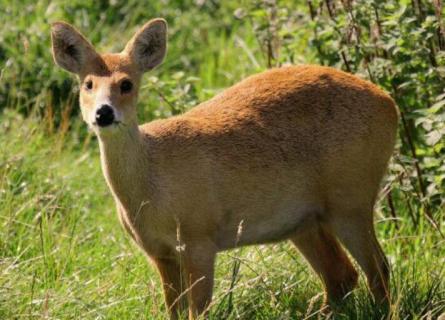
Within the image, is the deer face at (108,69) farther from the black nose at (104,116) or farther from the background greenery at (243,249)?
the background greenery at (243,249)

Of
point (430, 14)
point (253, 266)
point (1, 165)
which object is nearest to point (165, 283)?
point (253, 266)

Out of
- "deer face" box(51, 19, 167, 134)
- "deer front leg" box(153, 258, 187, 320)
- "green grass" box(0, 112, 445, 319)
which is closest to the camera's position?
"deer face" box(51, 19, 167, 134)

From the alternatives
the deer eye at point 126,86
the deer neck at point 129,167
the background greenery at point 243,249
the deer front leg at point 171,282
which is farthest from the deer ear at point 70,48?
the deer front leg at point 171,282

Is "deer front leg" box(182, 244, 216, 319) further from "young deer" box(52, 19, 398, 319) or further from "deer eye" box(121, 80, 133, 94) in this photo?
"deer eye" box(121, 80, 133, 94)

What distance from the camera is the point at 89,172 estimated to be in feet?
33.0

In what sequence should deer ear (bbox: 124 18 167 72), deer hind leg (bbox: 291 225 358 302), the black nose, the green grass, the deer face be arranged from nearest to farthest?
the black nose < the deer face < the green grass < deer ear (bbox: 124 18 167 72) < deer hind leg (bbox: 291 225 358 302)

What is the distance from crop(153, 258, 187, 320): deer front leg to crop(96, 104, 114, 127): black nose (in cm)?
94

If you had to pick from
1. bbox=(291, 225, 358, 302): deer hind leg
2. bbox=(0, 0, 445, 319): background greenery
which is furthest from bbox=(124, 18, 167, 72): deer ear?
bbox=(291, 225, 358, 302): deer hind leg

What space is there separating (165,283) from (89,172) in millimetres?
2819

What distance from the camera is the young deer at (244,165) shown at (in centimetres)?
720

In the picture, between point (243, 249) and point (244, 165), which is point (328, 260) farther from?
point (244, 165)

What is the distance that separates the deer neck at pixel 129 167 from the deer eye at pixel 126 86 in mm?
210

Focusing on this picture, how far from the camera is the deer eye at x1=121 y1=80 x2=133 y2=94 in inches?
284

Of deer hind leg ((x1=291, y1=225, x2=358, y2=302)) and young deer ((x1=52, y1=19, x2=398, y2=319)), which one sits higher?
young deer ((x1=52, y1=19, x2=398, y2=319))
